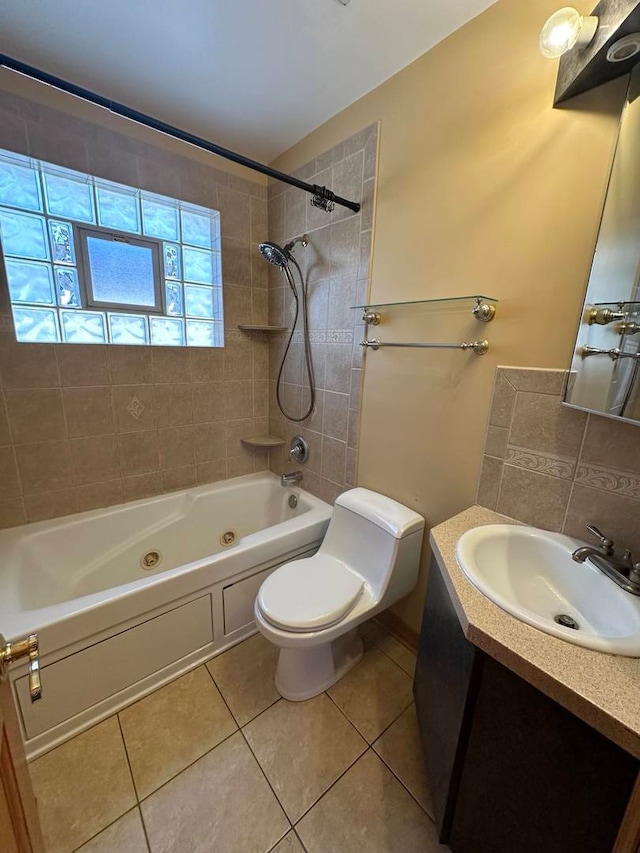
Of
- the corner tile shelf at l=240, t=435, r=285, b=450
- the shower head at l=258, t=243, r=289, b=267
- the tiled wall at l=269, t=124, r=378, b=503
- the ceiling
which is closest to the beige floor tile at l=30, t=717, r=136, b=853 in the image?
the tiled wall at l=269, t=124, r=378, b=503

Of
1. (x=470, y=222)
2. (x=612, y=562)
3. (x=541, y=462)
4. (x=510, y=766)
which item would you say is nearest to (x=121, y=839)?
(x=510, y=766)

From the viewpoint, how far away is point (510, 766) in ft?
2.38

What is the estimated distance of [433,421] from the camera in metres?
1.43

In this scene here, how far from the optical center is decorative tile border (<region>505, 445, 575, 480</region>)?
107 centimetres

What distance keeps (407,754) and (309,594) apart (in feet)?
2.10

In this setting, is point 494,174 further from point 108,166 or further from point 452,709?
point 108,166

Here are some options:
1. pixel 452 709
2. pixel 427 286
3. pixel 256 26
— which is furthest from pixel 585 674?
pixel 256 26

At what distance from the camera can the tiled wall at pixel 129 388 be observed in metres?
1.57

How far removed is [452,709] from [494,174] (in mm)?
1640

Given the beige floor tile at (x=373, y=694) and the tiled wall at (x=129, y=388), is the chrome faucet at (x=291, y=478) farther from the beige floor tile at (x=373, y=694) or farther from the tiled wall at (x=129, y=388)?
the beige floor tile at (x=373, y=694)

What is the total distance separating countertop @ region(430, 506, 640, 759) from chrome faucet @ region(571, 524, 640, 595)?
8.5 inches

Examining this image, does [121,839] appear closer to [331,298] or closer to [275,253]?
[331,298]

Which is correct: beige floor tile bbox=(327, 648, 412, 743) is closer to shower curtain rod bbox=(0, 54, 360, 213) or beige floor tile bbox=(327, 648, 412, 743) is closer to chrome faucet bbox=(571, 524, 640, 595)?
chrome faucet bbox=(571, 524, 640, 595)

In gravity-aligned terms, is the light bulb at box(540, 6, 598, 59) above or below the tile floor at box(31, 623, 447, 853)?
above
